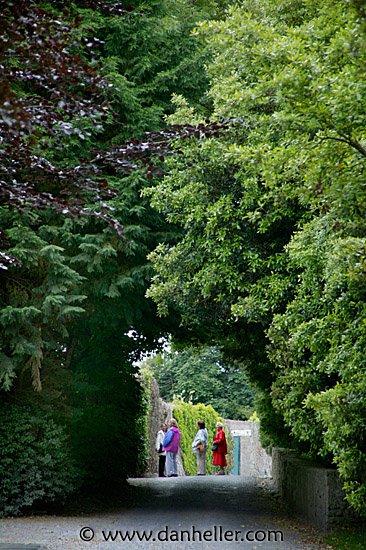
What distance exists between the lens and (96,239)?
923 centimetres

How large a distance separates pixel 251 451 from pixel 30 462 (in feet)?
64.0

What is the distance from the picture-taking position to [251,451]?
27000mm

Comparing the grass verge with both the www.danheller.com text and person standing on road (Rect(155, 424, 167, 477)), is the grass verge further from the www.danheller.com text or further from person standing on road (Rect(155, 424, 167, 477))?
person standing on road (Rect(155, 424, 167, 477))

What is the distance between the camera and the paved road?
6875 millimetres

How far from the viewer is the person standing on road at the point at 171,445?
17297 millimetres

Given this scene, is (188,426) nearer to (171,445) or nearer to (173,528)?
(171,445)

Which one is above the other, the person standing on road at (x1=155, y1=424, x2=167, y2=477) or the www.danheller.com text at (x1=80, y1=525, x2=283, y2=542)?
the person standing on road at (x1=155, y1=424, x2=167, y2=477)

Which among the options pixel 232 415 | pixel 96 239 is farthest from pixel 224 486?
pixel 232 415

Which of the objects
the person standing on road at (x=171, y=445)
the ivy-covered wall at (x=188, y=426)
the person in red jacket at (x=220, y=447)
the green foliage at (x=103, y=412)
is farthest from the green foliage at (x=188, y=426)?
the green foliage at (x=103, y=412)

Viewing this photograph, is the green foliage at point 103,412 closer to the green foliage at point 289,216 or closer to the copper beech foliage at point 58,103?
the green foliage at point 289,216

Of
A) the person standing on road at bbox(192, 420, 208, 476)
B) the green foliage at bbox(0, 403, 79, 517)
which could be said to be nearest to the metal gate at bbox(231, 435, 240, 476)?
the person standing on road at bbox(192, 420, 208, 476)

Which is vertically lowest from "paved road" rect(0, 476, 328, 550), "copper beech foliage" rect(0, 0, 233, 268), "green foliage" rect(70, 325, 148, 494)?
"paved road" rect(0, 476, 328, 550)

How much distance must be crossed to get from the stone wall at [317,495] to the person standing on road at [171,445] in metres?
6.87

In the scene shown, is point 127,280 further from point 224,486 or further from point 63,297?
point 224,486
